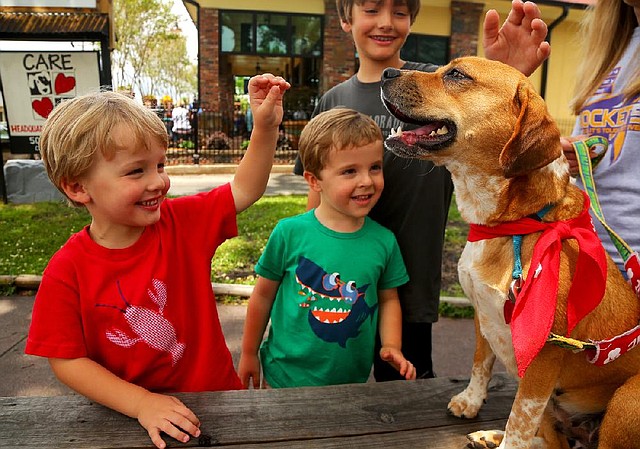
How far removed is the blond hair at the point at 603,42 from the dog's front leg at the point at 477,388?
123 centimetres

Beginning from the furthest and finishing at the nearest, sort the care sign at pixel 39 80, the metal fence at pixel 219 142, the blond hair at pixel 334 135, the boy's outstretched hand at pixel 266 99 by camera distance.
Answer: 1. the metal fence at pixel 219 142
2. the care sign at pixel 39 80
3. the blond hair at pixel 334 135
4. the boy's outstretched hand at pixel 266 99

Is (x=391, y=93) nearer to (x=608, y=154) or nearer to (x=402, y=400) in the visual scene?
(x=608, y=154)

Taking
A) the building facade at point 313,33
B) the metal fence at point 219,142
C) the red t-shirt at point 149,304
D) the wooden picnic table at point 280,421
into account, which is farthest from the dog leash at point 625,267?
the building facade at point 313,33

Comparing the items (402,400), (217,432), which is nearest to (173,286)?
(217,432)

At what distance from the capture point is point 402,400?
186 cm

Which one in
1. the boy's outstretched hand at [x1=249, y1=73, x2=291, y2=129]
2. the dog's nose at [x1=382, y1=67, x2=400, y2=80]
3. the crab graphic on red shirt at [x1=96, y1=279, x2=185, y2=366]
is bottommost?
the crab graphic on red shirt at [x1=96, y1=279, x2=185, y2=366]

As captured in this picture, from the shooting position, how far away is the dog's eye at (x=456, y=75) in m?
1.94

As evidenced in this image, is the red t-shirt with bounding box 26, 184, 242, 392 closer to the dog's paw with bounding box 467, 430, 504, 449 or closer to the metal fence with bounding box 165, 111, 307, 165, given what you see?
the dog's paw with bounding box 467, 430, 504, 449

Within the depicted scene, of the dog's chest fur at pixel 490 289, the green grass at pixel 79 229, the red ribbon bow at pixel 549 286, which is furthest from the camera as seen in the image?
the green grass at pixel 79 229

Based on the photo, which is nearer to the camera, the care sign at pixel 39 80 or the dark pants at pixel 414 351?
the dark pants at pixel 414 351

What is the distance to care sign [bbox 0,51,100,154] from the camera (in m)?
8.65

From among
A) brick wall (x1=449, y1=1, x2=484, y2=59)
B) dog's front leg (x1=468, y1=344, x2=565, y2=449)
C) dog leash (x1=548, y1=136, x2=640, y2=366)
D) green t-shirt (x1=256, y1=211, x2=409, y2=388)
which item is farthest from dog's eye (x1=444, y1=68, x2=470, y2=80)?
brick wall (x1=449, y1=1, x2=484, y2=59)

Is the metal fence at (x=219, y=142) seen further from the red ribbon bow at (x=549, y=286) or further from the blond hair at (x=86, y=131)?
the red ribbon bow at (x=549, y=286)

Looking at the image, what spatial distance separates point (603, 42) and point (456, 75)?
883mm
